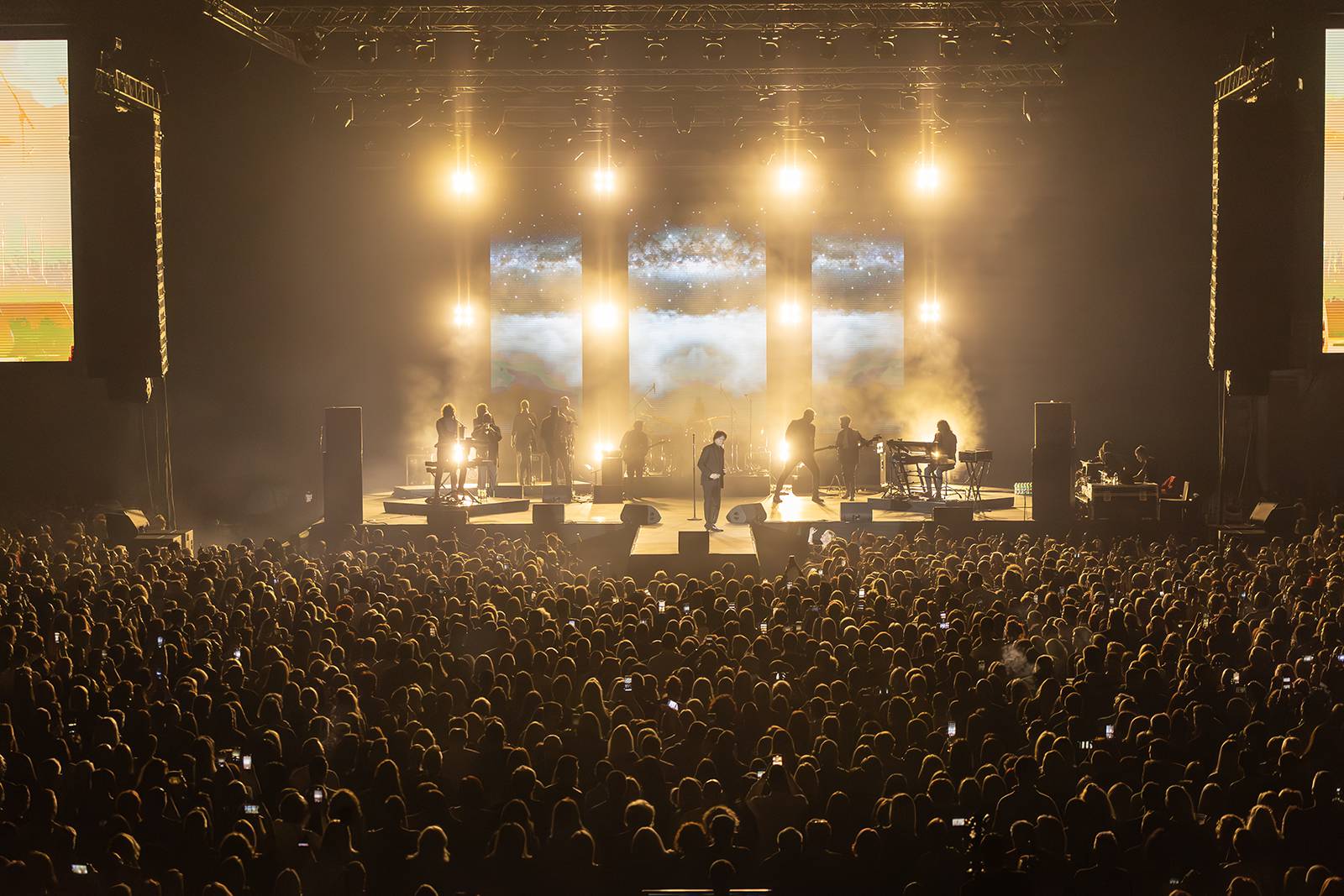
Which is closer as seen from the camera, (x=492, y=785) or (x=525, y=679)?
(x=492, y=785)

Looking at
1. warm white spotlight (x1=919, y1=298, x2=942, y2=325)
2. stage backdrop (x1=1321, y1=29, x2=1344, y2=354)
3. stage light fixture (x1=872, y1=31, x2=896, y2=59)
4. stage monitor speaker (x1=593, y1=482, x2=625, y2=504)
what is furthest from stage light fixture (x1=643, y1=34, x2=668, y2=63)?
stage backdrop (x1=1321, y1=29, x2=1344, y2=354)

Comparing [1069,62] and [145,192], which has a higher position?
[1069,62]

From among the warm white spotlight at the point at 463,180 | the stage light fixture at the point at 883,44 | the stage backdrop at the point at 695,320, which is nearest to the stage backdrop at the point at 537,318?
the stage backdrop at the point at 695,320

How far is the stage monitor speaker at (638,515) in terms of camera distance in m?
17.5

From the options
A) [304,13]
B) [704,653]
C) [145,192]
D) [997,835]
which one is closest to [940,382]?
[304,13]

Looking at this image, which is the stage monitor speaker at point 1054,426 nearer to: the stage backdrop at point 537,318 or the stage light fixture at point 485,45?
Answer: the stage light fixture at point 485,45

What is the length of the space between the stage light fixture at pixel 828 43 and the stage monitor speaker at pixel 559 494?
27.6 feet

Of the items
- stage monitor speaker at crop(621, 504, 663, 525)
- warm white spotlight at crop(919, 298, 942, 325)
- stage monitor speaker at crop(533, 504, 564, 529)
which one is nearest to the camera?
stage monitor speaker at crop(533, 504, 564, 529)

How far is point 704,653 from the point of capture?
324 inches

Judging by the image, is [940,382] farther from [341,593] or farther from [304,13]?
[341,593]

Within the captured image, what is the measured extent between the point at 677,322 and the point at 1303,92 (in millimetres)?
12945

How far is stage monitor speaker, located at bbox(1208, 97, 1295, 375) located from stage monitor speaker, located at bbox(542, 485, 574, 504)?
34.6ft

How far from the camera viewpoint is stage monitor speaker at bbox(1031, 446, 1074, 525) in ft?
54.9

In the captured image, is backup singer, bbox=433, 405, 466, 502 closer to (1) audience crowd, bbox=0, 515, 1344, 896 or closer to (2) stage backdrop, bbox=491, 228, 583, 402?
(1) audience crowd, bbox=0, 515, 1344, 896
